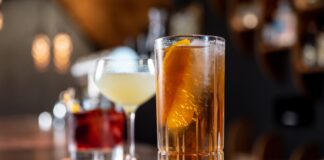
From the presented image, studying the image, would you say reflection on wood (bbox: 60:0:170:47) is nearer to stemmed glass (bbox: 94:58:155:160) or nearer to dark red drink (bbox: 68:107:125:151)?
dark red drink (bbox: 68:107:125:151)

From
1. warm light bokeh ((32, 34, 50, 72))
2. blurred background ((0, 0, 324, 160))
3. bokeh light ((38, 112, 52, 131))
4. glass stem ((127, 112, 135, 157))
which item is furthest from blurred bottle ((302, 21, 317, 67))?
warm light bokeh ((32, 34, 50, 72))

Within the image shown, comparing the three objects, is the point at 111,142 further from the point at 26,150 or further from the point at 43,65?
the point at 43,65

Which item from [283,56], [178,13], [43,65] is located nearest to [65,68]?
[43,65]

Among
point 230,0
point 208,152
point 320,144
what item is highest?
point 230,0

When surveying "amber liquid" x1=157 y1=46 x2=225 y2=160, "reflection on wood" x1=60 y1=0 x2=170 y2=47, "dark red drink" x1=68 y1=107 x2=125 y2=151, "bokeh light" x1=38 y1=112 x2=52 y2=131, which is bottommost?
"bokeh light" x1=38 y1=112 x2=52 y2=131

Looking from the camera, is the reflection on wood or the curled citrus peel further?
the reflection on wood

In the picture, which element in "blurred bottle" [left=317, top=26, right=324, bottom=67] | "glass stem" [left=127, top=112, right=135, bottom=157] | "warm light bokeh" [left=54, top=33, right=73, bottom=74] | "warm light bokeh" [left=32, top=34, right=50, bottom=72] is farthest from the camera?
"warm light bokeh" [left=54, top=33, right=73, bottom=74]

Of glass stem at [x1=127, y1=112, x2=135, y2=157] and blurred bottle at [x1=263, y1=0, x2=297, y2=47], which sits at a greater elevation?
blurred bottle at [x1=263, y1=0, x2=297, y2=47]
